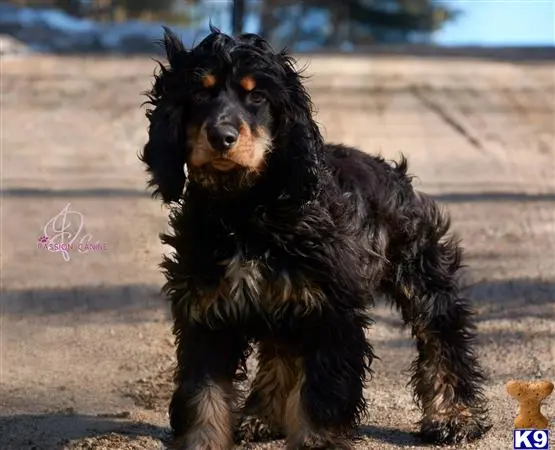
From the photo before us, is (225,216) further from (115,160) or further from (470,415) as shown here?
(115,160)

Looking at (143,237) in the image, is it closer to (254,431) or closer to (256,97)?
(254,431)

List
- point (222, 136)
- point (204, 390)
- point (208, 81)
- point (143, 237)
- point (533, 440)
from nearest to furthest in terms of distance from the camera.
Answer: point (222, 136) < point (208, 81) < point (204, 390) < point (533, 440) < point (143, 237)

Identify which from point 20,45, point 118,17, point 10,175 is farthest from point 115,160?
point 118,17

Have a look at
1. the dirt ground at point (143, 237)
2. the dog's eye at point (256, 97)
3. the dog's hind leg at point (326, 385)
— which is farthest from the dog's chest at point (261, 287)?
the dirt ground at point (143, 237)

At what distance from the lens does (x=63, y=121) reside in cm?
1358

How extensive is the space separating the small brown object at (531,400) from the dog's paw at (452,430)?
40 centimetres

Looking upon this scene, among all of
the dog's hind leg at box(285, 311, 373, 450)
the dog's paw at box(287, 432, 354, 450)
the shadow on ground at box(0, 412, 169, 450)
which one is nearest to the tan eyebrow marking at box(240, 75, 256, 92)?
the dog's hind leg at box(285, 311, 373, 450)

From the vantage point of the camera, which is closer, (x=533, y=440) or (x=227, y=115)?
(x=227, y=115)

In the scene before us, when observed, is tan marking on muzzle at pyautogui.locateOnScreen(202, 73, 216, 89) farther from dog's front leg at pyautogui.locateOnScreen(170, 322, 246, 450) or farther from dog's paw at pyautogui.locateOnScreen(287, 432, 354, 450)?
dog's paw at pyautogui.locateOnScreen(287, 432, 354, 450)

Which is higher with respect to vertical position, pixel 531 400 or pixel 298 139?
pixel 298 139

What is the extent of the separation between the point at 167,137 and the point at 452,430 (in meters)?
2.16

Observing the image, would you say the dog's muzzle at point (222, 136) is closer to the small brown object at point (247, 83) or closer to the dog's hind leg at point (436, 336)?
the small brown object at point (247, 83)

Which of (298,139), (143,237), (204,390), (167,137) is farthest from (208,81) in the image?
(143,237)

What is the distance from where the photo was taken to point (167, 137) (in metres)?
4.26
